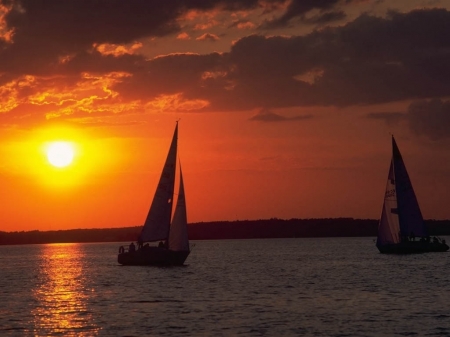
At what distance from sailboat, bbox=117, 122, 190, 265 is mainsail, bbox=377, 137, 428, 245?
3202 cm

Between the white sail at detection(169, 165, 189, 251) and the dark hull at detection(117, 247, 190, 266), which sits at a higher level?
the white sail at detection(169, 165, 189, 251)

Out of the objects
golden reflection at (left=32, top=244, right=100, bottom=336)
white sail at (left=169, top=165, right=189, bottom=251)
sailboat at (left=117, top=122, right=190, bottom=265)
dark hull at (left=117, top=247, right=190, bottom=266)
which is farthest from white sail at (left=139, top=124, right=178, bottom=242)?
golden reflection at (left=32, top=244, right=100, bottom=336)

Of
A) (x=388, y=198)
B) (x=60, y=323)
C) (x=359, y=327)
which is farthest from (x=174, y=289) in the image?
(x=388, y=198)

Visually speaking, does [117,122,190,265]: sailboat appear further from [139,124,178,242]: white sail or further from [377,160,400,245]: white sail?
[377,160,400,245]: white sail

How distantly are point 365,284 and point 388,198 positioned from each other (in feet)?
117

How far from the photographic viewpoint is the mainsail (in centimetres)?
10731

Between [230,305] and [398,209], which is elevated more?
[398,209]

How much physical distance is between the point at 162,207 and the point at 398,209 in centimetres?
3550

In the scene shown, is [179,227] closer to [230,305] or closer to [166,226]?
[166,226]

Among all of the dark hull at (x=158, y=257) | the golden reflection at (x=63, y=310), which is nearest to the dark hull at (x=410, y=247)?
the dark hull at (x=158, y=257)

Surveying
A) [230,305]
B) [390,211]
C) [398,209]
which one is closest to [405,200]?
[398,209]

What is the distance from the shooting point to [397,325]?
46000 millimetres

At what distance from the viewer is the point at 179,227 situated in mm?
85625

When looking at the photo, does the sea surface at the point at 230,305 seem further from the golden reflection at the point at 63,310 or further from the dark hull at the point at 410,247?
the dark hull at the point at 410,247
